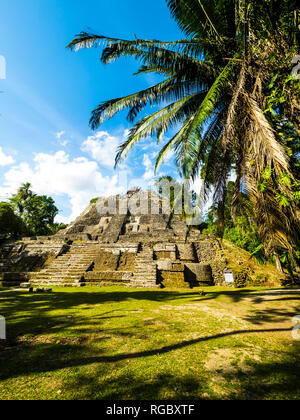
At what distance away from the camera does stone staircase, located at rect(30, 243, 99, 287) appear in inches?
402

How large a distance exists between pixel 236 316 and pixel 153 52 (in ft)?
21.7

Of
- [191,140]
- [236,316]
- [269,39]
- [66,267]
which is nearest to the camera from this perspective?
[269,39]

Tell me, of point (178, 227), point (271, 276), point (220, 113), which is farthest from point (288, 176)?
point (178, 227)

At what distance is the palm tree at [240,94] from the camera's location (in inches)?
116

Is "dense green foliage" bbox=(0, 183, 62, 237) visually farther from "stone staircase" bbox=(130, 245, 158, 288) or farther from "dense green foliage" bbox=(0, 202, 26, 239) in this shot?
"stone staircase" bbox=(130, 245, 158, 288)

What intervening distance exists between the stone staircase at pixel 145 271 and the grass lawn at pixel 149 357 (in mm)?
5338

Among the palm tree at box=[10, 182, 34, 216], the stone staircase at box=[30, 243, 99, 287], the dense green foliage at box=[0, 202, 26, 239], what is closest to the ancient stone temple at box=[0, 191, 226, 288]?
the stone staircase at box=[30, 243, 99, 287]

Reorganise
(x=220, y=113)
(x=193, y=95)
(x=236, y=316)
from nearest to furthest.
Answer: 1. (x=236, y=316)
2. (x=220, y=113)
3. (x=193, y=95)

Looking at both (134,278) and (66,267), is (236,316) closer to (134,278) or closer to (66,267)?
(134,278)

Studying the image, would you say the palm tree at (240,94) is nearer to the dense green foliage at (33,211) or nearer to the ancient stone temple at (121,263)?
the ancient stone temple at (121,263)

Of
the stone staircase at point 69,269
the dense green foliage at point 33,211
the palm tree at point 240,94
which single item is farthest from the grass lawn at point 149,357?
the dense green foliage at point 33,211

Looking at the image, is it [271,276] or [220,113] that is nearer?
[220,113]

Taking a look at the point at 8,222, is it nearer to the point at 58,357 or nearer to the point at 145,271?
the point at 145,271

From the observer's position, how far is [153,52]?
4.27 m
